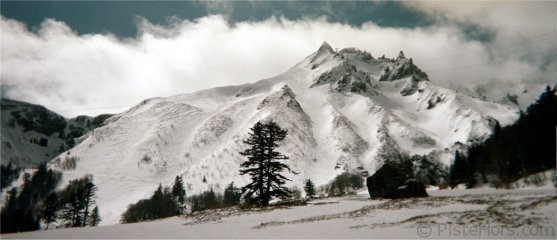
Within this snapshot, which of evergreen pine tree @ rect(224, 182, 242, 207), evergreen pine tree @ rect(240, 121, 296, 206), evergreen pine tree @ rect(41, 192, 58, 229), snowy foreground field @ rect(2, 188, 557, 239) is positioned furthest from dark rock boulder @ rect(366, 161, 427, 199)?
evergreen pine tree @ rect(41, 192, 58, 229)

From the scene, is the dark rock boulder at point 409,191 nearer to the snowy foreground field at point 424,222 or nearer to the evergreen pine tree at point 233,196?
the snowy foreground field at point 424,222

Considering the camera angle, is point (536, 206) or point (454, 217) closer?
point (536, 206)

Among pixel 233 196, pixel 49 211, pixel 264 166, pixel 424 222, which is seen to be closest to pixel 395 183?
pixel 264 166

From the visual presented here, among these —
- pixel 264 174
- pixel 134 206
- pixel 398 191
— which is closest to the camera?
pixel 398 191

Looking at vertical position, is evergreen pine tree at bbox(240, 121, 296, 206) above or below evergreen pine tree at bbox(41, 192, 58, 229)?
above

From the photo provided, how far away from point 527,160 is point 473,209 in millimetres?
2886

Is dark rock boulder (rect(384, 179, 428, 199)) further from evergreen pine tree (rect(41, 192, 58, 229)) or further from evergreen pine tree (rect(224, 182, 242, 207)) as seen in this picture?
evergreen pine tree (rect(41, 192, 58, 229))

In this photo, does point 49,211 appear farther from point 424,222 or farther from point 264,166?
point 424,222

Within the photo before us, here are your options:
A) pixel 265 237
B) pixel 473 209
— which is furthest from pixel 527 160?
pixel 265 237

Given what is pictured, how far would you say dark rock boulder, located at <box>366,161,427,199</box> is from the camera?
77.4ft

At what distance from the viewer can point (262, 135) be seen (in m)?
31.7

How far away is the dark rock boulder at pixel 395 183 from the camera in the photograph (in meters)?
23.6

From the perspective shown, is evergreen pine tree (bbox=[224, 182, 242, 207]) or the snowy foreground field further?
evergreen pine tree (bbox=[224, 182, 242, 207])

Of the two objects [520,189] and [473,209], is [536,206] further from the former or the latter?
[520,189]
